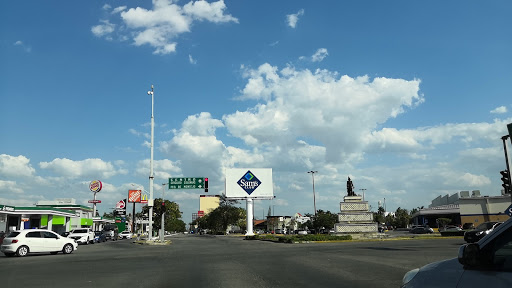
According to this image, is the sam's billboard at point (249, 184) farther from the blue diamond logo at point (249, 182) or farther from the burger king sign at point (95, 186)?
the burger king sign at point (95, 186)

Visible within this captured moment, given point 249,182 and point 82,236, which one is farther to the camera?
point 249,182

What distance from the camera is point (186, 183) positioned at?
46688mm

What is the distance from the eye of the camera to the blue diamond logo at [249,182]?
202ft

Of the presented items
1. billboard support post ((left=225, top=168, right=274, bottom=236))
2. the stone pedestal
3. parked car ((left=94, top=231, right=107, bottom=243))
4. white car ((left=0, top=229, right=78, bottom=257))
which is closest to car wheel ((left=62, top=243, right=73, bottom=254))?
white car ((left=0, top=229, right=78, bottom=257))

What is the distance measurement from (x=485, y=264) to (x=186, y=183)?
45106mm

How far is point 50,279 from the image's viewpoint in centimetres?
1110

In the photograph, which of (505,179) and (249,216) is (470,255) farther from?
(249,216)

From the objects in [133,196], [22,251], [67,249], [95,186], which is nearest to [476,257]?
[22,251]

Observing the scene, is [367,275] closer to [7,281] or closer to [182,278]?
[182,278]

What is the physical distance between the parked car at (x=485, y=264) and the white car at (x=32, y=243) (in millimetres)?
25456

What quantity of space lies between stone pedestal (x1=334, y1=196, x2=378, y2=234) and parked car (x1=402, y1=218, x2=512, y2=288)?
3781cm

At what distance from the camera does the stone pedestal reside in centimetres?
3941

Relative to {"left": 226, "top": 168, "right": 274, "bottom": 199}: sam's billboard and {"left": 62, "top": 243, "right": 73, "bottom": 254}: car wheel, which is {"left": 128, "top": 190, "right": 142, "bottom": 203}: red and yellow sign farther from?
{"left": 62, "top": 243, "right": 73, "bottom": 254}: car wheel

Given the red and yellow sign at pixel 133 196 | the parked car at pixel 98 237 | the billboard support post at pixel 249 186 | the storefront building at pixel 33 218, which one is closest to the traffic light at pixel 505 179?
the billboard support post at pixel 249 186
